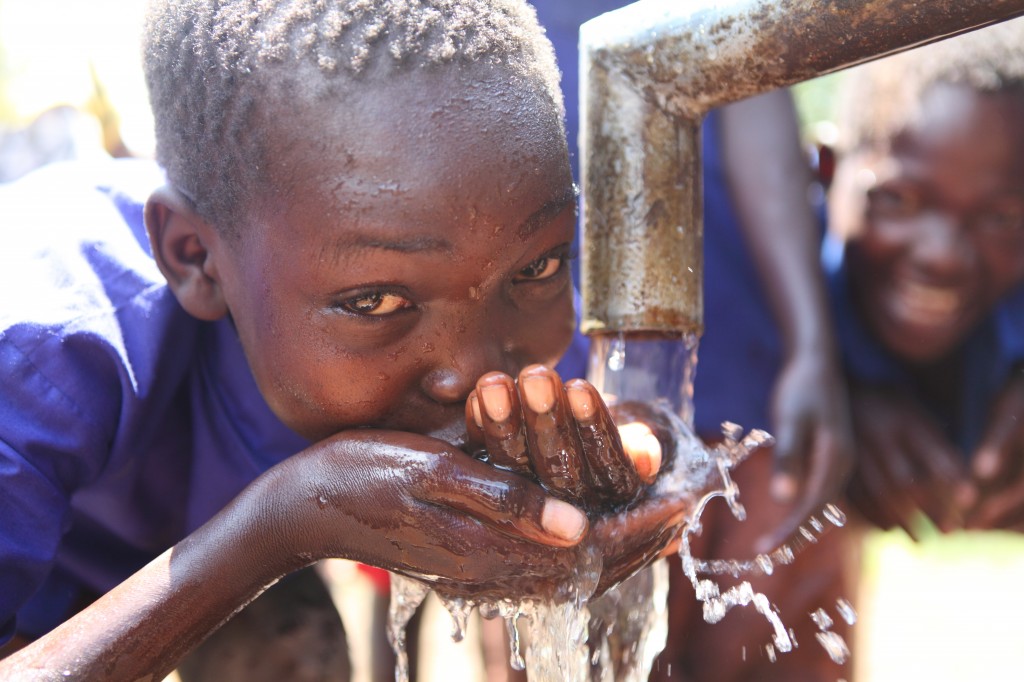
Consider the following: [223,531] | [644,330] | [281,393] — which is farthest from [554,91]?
[223,531]

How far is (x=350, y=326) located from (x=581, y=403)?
32 cm

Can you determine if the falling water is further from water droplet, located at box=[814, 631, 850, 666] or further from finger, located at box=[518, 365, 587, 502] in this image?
water droplet, located at box=[814, 631, 850, 666]

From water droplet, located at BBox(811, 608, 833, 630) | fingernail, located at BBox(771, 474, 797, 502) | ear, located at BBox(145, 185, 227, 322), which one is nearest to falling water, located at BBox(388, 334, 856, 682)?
fingernail, located at BBox(771, 474, 797, 502)

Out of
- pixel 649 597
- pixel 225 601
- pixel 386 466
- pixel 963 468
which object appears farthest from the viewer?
pixel 963 468

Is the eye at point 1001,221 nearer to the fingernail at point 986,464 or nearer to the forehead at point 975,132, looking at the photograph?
the forehead at point 975,132

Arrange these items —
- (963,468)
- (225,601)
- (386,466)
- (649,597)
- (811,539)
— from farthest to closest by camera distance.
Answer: (963,468), (811,539), (649,597), (225,601), (386,466)

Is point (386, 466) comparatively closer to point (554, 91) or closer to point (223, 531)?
point (223, 531)

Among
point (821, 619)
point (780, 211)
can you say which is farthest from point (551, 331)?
point (821, 619)

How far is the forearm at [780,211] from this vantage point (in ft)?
7.00

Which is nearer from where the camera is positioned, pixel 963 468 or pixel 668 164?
pixel 668 164

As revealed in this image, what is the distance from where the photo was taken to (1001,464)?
218cm

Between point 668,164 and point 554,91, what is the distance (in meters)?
0.22

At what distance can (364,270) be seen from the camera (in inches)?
47.6

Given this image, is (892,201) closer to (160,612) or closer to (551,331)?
(551,331)
